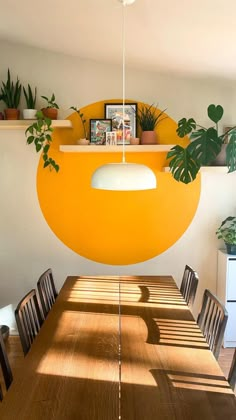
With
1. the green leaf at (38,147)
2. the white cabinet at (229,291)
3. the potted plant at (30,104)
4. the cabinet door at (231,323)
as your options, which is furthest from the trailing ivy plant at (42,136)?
the cabinet door at (231,323)

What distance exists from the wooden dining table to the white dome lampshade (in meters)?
0.85

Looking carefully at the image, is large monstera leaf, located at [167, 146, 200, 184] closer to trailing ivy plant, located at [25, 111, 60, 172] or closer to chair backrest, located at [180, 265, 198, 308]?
chair backrest, located at [180, 265, 198, 308]

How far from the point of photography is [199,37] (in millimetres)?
2373

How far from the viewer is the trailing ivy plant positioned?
10.7ft

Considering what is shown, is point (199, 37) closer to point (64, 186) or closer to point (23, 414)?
point (64, 186)

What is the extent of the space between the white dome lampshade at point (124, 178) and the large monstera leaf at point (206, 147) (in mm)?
1189

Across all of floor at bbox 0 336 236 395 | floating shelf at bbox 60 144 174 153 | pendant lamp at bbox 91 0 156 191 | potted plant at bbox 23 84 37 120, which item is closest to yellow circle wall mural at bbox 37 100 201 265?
floating shelf at bbox 60 144 174 153

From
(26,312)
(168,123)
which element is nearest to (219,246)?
(168,123)

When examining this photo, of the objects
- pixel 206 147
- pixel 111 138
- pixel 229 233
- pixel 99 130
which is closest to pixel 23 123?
pixel 99 130

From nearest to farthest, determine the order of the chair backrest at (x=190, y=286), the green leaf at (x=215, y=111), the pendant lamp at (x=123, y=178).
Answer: the pendant lamp at (x=123, y=178) → the chair backrest at (x=190, y=286) → the green leaf at (x=215, y=111)

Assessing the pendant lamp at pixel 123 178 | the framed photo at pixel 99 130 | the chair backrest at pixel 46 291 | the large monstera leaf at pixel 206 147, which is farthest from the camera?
the framed photo at pixel 99 130

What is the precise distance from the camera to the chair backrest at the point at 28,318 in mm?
2041

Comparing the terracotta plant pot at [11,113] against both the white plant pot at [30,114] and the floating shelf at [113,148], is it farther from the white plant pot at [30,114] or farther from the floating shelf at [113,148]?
the floating shelf at [113,148]

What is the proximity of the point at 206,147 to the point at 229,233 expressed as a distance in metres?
0.90
